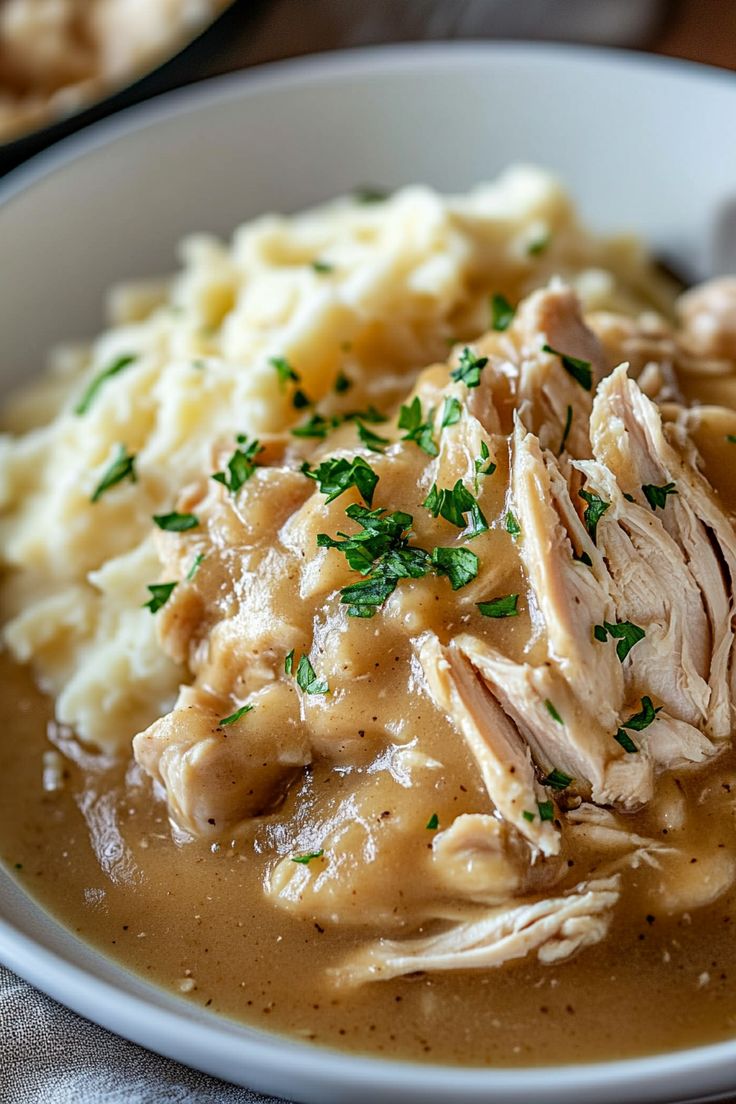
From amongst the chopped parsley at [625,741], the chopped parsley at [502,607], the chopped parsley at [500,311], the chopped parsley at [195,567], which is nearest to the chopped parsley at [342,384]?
the chopped parsley at [500,311]

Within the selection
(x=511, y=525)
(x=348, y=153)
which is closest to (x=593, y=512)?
(x=511, y=525)

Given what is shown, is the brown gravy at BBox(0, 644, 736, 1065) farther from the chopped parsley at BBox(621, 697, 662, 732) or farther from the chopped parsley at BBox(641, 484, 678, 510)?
the chopped parsley at BBox(641, 484, 678, 510)

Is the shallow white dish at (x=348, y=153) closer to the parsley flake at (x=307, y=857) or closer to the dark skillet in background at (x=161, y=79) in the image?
the dark skillet in background at (x=161, y=79)

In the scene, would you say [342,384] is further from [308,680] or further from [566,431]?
[308,680]

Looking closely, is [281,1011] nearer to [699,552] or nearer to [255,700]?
[255,700]

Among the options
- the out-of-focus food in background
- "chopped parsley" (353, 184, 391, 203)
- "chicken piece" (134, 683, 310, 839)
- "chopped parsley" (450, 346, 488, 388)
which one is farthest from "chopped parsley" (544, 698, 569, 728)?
the out-of-focus food in background

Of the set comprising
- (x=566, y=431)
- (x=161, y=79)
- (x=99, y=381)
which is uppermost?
(x=161, y=79)
